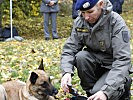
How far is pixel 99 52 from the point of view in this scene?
4738mm

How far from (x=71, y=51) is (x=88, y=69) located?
0.32 metres

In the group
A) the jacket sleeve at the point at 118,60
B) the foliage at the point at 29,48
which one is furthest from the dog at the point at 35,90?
the jacket sleeve at the point at 118,60

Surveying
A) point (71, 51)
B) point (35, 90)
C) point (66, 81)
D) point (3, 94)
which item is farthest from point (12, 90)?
point (66, 81)

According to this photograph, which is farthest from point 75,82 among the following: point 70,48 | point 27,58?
point 27,58

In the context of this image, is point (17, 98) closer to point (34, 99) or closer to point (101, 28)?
point (34, 99)

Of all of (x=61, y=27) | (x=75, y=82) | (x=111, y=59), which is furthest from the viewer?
(x=61, y=27)

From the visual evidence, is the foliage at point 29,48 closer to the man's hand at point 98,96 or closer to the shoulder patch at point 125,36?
the shoulder patch at point 125,36

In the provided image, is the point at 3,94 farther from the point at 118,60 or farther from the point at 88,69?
the point at 118,60

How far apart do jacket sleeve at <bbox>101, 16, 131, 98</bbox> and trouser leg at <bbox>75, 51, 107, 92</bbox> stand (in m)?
0.54

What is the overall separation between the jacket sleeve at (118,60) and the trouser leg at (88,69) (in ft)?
1.79

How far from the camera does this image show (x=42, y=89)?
5.09 m

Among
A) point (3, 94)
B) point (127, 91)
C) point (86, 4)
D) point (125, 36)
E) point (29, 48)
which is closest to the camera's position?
point (86, 4)

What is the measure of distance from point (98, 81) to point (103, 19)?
2.73ft

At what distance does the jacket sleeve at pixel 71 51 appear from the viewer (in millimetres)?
4523
